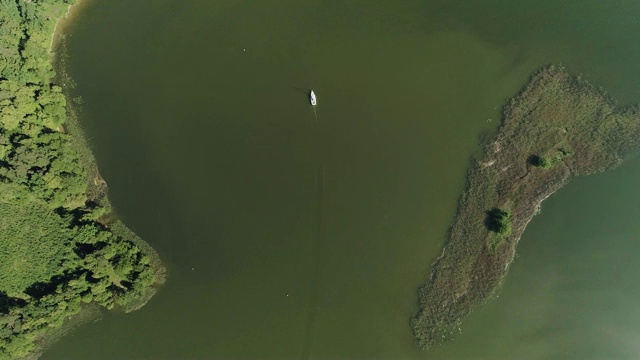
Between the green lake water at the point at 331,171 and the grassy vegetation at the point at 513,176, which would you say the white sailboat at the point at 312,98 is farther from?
the grassy vegetation at the point at 513,176

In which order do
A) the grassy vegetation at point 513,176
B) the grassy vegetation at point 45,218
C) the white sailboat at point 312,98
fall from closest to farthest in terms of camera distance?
the grassy vegetation at point 45,218 → the grassy vegetation at point 513,176 → the white sailboat at point 312,98

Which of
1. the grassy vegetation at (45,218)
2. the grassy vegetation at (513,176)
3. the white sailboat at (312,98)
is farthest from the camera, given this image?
the white sailboat at (312,98)

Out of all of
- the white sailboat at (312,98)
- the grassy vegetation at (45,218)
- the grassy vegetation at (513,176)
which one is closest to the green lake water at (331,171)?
the white sailboat at (312,98)

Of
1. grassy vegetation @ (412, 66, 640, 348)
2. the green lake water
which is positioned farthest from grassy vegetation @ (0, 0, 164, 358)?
grassy vegetation @ (412, 66, 640, 348)

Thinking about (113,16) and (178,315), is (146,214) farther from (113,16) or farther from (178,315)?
(113,16)

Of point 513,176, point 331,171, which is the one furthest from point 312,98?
point 513,176
